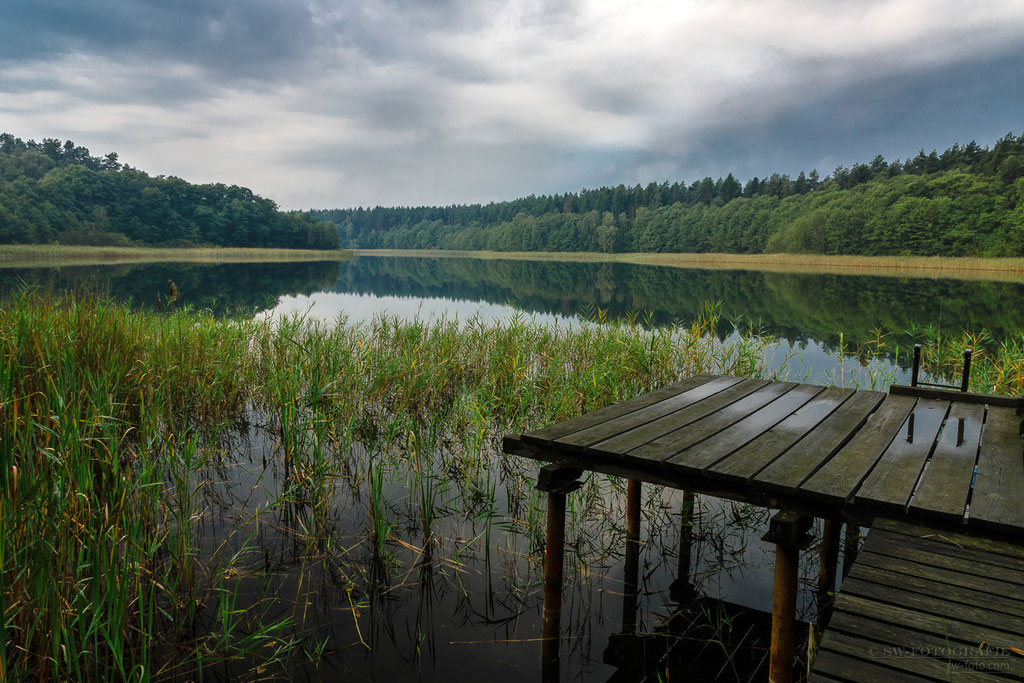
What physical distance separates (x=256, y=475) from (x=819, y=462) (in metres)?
4.15

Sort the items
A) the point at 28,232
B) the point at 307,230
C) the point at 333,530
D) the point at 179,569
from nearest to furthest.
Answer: the point at 179,569
the point at 333,530
the point at 28,232
the point at 307,230

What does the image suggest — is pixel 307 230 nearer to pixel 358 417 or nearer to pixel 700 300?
pixel 700 300

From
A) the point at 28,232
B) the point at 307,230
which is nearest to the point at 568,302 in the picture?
the point at 28,232

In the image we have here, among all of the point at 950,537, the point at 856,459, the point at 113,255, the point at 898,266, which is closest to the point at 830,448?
the point at 856,459

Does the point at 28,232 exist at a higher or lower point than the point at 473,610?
higher

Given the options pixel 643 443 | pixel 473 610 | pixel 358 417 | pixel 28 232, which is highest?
pixel 28 232

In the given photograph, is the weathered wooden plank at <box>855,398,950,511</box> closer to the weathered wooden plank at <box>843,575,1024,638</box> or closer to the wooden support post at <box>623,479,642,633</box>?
the weathered wooden plank at <box>843,575,1024,638</box>

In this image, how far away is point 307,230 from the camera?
78875 millimetres

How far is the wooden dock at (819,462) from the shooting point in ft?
6.82

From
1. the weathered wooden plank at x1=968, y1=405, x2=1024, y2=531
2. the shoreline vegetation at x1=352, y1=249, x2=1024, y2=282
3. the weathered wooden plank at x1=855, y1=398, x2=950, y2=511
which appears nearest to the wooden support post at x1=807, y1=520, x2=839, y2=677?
the weathered wooden plank at x1=855, y1=398, x2=950, y2=511

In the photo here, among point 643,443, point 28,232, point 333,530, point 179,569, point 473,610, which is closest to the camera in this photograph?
point 179,569

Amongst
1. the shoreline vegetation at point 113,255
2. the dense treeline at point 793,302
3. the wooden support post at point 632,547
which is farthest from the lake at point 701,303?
the shoreline vegetation at point 113,255

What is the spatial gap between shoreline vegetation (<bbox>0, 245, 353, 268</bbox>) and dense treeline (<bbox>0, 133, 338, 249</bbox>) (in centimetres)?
434

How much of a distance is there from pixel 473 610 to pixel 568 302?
20.3 m
